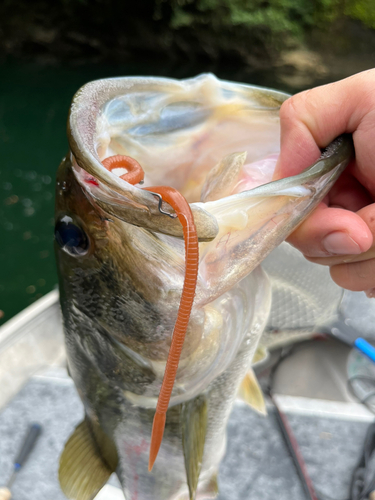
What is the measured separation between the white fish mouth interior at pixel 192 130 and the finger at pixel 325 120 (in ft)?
0.19

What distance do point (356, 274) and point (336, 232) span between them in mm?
151

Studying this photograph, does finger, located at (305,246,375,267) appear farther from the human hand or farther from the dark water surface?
the dark water surface

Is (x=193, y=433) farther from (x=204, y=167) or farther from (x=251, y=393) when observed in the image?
(x=204, y=167)

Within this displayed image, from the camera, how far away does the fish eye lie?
1.75 ft

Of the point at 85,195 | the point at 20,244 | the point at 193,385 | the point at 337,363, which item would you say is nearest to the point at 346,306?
the point at 337,363

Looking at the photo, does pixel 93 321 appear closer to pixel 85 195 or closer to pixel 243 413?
pixel 85 195

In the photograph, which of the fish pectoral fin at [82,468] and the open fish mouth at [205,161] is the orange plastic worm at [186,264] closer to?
the open fish mouth at [205,161]

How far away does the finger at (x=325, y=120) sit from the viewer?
57 cm

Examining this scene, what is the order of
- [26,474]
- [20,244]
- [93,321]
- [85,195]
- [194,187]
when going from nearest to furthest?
[85,195]
[93,321]
[194,187]
[26,474]
[20,244]

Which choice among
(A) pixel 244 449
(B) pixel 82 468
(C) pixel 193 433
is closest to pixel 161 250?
(C) pixel 193 433

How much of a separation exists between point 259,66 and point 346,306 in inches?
296

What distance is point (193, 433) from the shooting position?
0.70 m

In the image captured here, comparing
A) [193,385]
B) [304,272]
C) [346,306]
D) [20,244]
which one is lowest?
[20,244]

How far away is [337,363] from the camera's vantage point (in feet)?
5.95
